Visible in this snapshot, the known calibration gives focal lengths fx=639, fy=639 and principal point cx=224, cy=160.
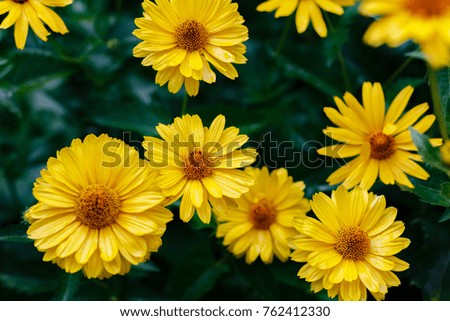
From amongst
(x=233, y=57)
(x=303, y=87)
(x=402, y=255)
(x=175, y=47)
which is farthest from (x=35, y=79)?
(x=402, y=255)

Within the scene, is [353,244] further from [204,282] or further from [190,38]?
A: [190,38]

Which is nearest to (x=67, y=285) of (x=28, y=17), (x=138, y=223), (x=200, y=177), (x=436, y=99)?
(x=138, y=223)

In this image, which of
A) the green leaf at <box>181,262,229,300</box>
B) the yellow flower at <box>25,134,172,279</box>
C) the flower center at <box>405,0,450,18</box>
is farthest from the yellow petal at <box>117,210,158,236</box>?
the flower center at <box>405,0,450,18</box>

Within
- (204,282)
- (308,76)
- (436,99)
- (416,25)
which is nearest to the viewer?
(416,25)

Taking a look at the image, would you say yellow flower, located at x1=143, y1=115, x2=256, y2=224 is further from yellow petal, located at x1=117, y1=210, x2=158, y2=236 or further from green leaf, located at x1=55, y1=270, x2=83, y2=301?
green leaf, located at x1=55, y1=270, x2=83, y2=301

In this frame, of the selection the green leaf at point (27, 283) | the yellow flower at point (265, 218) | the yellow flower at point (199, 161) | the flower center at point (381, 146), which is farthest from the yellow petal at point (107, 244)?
the flower center at point (381, 146)
